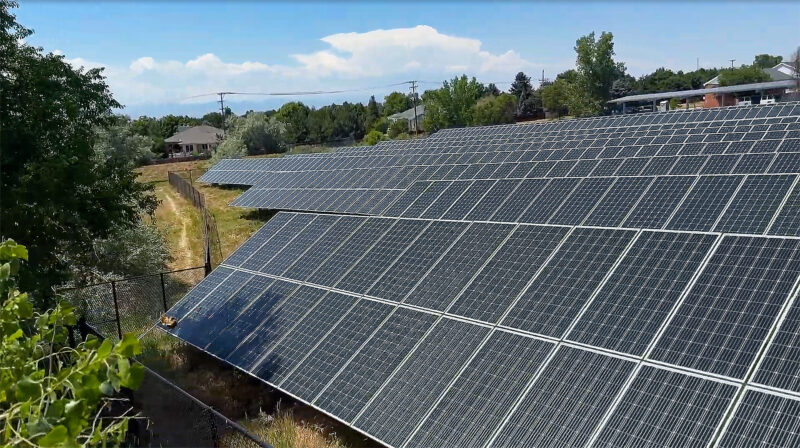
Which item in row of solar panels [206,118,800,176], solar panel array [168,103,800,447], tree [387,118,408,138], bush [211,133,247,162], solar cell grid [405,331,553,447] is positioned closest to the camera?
solar panel array [168,103,800,447]

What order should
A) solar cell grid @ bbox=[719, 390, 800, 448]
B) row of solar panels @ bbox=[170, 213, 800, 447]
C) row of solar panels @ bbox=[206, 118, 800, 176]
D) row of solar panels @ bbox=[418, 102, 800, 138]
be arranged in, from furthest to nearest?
row of solar panels @ bbox=[418, 102, 800, 138]
row of solar panels @ bbox=[206, 118, 800, 176]
row of solar panels @ bbox=[170, 213, 800, 447]
solar cell grid @ bbox=[719, 390, 800, 448]

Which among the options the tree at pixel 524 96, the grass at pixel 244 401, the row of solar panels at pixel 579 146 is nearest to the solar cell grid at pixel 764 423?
the grass at pixel 244 401

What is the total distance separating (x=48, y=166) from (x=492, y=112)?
8474 centimetres

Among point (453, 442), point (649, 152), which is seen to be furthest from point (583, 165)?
point (453, 442)

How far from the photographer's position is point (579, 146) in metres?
27.9

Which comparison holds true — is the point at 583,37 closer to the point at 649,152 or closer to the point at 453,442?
the point at 649,152

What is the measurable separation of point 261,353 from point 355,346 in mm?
2127

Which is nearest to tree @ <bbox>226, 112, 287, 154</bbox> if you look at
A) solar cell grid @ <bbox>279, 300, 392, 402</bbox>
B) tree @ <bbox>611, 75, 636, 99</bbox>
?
tree @ <bbox>611, 75, 636, 99</bbox>

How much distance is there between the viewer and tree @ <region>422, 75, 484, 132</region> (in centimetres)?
8756

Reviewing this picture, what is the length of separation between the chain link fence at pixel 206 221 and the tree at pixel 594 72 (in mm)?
57402

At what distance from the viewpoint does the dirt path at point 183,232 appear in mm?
28406

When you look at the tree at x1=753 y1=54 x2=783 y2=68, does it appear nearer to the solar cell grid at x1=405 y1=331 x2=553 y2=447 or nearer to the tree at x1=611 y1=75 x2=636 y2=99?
the tree at x1=611 y1=75 x2=636 y2=99

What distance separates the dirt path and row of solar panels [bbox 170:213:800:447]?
A: 56.2 feet

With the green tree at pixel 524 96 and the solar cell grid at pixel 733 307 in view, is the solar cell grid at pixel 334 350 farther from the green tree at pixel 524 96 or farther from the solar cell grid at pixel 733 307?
the green tree at pixel 524 96
